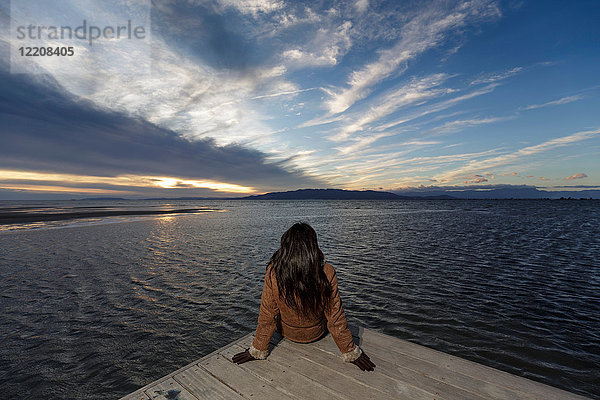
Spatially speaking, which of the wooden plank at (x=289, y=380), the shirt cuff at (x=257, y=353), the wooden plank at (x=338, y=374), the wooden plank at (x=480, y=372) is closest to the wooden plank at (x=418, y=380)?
the wooden plank at (x=338, y=374)

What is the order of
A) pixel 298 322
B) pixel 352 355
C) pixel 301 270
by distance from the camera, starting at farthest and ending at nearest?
1. pixel 298 322
2. pixel 352 355
3. pixel 301 270

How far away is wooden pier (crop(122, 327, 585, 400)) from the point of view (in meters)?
3.80

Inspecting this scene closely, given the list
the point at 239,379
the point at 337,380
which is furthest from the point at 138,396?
the point at 337,380

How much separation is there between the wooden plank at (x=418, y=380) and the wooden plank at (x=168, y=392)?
2403 millimetres

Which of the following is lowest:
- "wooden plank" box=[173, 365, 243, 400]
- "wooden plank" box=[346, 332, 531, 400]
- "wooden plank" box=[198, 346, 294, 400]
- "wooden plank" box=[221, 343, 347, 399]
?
"wooden plank" box=[173, 365, 243, 400]

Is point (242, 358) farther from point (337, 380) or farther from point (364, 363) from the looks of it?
point (364, 363)

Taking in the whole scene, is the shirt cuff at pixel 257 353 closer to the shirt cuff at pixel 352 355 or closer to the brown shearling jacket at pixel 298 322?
the brown shearling jacket at pixel 298 322

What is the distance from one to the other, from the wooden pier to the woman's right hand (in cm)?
8

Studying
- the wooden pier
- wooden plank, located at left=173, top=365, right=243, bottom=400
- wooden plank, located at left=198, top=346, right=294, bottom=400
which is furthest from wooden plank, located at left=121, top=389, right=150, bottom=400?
wooden plank, located at left=198, top=346, right=294, bottom=400

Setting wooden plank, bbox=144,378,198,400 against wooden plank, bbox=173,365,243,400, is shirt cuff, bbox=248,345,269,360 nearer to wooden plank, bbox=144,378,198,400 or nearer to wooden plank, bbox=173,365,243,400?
wooden plank, bbox=173,365,243,400

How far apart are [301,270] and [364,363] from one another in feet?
6.19

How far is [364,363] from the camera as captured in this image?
4355 millimetres

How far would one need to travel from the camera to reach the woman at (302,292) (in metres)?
4.34

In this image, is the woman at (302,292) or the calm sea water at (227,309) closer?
the woman at (302,292)
